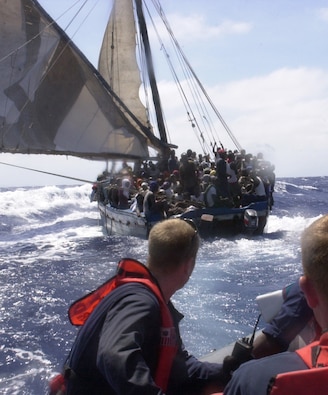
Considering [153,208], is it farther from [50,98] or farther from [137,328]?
[137,328]

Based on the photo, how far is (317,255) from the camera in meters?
1.56

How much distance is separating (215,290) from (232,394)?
822 centimetres

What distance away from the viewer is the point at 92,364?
6.73ft

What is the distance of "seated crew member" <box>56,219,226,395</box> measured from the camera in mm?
1873

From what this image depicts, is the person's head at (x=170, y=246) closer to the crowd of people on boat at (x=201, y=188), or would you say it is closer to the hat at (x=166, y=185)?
the crowd of people on boat at (x=201, y=188)

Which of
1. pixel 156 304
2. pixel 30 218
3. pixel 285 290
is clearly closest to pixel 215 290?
pixel 285 290

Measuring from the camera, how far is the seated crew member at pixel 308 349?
1.51 metres

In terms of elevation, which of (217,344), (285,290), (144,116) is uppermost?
(144,116)

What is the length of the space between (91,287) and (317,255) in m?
9.19

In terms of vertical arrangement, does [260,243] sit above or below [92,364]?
below

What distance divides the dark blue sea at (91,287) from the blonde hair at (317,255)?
15.6 feet

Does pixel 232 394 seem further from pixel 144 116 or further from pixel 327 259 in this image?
pixel 144 116

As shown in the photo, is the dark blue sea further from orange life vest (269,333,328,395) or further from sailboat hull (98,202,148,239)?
orange life vest (269,333,328,395)

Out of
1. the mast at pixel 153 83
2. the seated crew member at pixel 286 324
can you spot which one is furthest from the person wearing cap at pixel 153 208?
the seated crew member at pixel 286 324
